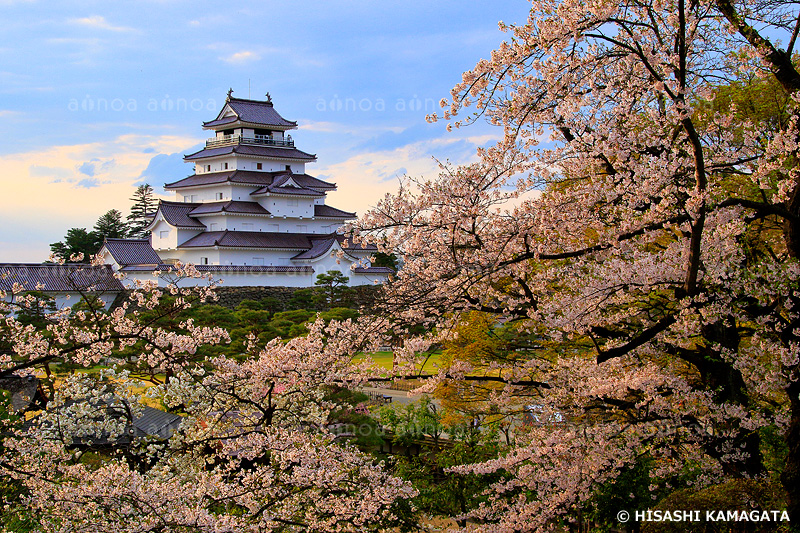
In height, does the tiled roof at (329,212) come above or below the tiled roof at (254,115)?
below

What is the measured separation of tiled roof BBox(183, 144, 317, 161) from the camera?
3619 centimetres

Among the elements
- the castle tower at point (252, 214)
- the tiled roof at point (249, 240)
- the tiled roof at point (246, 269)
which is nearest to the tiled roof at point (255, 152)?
the castle tower at point (252, 214)

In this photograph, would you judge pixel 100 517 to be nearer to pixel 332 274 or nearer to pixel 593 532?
pixel 593 532

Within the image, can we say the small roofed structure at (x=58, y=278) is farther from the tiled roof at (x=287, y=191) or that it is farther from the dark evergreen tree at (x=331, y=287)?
the dark evergreen tree at (x=331, y=287)

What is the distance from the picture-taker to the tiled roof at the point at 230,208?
112 ft

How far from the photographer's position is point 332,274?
33.2 metres

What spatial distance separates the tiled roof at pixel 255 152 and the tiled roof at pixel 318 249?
19.6ft

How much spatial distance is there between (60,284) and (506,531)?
98.7 feet

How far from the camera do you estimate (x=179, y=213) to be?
3484cm

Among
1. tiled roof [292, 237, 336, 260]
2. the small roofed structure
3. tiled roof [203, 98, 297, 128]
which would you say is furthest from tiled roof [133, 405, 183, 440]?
tiled roof [203, 98, 297, 128]

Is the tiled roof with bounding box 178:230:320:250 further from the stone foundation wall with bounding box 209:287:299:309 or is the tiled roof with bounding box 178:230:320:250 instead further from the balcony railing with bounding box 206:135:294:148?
the balcony railing with bounding box 206:135:294:148

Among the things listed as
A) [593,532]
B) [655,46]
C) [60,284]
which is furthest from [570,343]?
[60,284]

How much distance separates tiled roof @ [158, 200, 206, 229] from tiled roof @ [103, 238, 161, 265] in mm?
2510

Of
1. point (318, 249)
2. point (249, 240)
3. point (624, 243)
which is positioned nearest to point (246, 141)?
point (249, 240)
